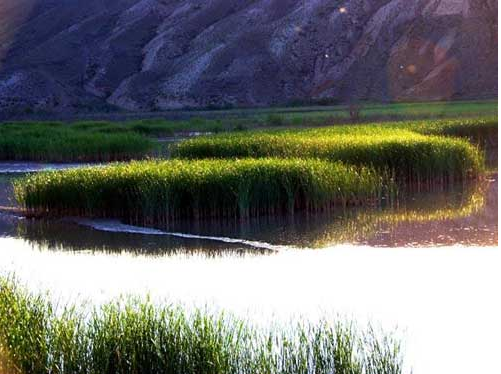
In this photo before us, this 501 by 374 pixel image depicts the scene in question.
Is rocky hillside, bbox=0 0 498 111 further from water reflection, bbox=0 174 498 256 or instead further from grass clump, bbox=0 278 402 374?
grass clump, bbox=0 278 402 374

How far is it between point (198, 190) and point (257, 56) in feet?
183

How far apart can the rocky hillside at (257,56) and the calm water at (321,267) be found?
45897mm

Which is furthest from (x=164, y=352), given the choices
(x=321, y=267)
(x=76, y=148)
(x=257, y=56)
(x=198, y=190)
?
(x=257, y=56)

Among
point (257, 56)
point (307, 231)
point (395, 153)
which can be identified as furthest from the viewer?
point (257, 56)

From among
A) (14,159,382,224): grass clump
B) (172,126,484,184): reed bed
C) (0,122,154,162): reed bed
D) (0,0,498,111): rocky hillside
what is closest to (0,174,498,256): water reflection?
(14,159,382,224): grass clump

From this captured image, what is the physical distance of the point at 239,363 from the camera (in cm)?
677

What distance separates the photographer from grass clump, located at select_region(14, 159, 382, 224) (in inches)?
650

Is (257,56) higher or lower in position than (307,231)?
higher

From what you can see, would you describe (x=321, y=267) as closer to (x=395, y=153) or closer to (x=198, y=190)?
(x=198, y=190)

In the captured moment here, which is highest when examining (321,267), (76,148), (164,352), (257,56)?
(257,56)

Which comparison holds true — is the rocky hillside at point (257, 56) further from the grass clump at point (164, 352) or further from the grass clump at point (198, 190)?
the grass clump at point (164, 352)

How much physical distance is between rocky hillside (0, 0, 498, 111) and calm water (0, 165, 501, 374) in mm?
45897

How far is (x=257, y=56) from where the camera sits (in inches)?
2810

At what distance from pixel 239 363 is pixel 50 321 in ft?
5.57
